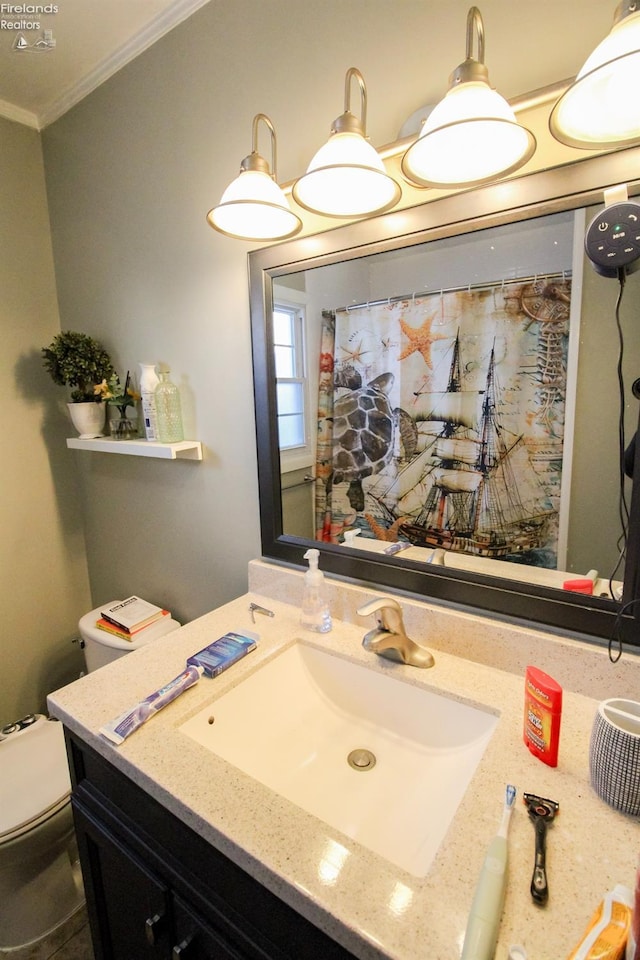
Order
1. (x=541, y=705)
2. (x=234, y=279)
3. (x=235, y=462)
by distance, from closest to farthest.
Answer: (x=541, y=705) → (x=234, y=279) → (x=235, y=462)

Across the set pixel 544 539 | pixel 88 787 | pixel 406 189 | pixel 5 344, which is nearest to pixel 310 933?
pixel 88 787

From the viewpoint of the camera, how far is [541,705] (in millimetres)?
632

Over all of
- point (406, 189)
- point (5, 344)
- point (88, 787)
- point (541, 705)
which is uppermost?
point (406, 189)

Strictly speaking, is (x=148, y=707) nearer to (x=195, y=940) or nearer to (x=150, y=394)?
(x=195, y=940)

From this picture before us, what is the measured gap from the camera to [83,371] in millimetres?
1520

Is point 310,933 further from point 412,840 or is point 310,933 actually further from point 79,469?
point 79,469

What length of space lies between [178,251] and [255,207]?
48cm

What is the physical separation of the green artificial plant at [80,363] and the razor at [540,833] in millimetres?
1608

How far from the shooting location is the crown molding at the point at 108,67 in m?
1.15

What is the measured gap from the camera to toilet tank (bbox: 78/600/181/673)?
1.42 m

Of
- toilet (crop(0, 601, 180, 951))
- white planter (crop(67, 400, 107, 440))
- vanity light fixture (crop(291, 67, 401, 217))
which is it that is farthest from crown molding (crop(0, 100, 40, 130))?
toilet (crop(0, 601, 180, 951))

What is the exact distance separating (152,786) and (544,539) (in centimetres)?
79

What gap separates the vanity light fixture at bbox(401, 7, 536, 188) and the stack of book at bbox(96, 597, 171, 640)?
1.43 metres

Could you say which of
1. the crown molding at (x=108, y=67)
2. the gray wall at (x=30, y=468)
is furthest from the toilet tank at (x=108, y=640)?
the crown molding at (x=108, y=67)
